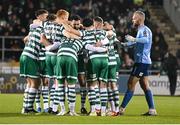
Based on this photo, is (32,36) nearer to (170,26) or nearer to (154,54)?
(154,54)

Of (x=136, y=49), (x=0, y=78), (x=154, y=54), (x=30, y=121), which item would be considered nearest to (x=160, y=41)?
(x=154, y=54)

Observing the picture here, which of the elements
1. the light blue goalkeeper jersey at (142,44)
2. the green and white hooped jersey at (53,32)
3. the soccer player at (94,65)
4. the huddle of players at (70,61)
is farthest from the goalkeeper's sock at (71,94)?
the light blue goalkeeper jersey at (142,44)

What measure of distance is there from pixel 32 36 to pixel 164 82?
17855 mm

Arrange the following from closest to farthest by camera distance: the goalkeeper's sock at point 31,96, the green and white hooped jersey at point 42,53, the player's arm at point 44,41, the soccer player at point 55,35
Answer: the soccer player at point 55,35 < the player's arm at point 44,41 < the goalkeeper's sock at point 31,96 < the green and white hooped jersey at point 42,53

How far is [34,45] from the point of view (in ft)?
63.7

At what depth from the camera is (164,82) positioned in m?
36.5

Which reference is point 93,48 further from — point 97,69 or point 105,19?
point 105,19

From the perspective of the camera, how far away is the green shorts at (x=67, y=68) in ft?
60.5

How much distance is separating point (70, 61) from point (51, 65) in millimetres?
1084

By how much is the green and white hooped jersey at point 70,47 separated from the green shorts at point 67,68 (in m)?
0.10

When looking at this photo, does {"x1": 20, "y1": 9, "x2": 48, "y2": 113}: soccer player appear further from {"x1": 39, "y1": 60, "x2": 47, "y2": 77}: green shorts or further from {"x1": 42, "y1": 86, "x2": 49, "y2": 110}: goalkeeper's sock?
{"x1": 42, "y1": 86, "x2": 49, "y2": 110}: goalkeeper's sock

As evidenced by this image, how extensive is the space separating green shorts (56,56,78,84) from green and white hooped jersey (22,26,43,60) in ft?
3.41

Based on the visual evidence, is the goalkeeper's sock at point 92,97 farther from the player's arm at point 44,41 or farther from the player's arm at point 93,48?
the player's arm at point 44,41

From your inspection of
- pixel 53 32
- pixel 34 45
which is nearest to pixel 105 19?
pixel 34 45
